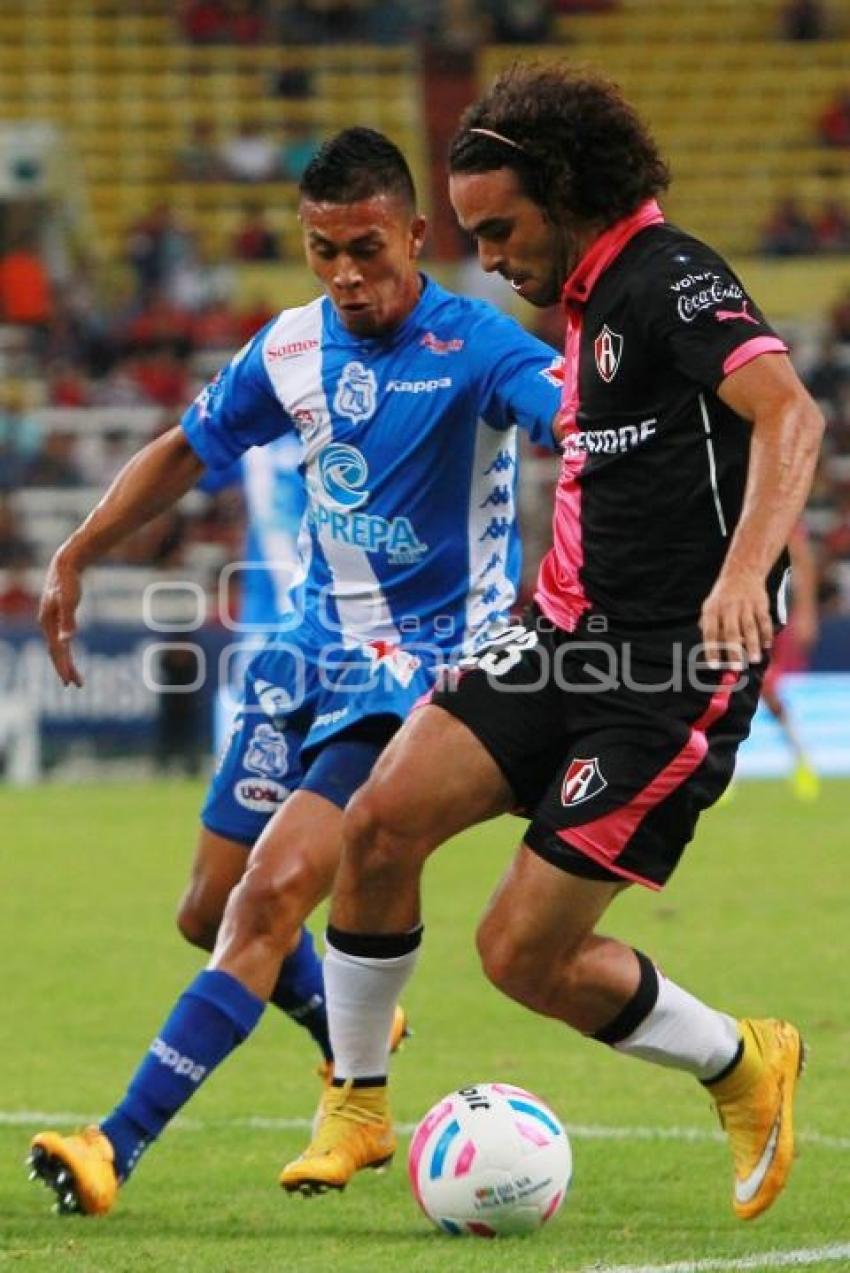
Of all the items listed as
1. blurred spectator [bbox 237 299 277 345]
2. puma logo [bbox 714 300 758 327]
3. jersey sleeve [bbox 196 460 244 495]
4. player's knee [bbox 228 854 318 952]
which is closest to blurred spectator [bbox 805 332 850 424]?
blurred spectator [bbox 237 299 277 345]

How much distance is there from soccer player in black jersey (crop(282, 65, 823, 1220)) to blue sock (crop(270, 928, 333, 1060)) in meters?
1.15

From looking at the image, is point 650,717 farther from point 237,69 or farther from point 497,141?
point 237,69

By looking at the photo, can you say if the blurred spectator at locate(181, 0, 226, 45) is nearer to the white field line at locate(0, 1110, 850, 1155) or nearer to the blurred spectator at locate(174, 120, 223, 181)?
the blurred spectator at locate(174, 120, 223, 181)

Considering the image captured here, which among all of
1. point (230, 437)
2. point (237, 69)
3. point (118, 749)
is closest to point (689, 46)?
point (237, 69)

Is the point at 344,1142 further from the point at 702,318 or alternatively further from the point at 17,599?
the point at 17,599

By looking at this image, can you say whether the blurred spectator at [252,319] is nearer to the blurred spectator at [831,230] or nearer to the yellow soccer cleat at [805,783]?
the blurred spectator at [831,230]

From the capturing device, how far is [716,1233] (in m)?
5.49

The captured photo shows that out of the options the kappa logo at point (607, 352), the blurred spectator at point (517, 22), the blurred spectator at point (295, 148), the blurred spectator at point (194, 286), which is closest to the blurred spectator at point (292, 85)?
the blurred spectator at point (295, 148)

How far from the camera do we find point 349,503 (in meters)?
6.43

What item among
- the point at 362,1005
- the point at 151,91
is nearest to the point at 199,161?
the point at 151,91

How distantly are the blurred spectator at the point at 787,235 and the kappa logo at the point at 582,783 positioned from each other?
19863mm

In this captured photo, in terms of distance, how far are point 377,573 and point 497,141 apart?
4.45ft

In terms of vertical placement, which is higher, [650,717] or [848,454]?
[650,717]

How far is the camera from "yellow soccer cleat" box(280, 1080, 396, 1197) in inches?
226
